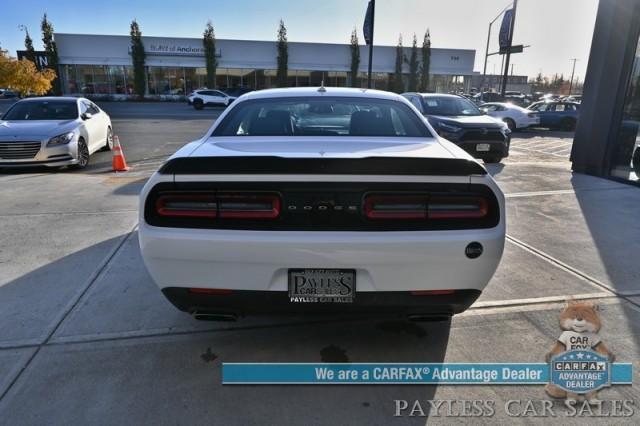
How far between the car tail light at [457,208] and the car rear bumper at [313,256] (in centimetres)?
9

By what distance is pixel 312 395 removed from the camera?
7.75ft

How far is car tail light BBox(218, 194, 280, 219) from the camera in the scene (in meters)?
2.27

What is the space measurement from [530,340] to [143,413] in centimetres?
241

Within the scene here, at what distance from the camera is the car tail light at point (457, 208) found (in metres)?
2.30

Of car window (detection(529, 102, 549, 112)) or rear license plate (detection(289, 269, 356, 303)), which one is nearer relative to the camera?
rear license plate (detection(289, 269, 356, 303))

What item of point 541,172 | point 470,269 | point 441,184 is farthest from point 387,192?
point 541,172

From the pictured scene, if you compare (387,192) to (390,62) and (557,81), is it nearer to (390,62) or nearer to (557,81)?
(390,62)

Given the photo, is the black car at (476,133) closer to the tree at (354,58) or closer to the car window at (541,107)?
the car window at (541,107)

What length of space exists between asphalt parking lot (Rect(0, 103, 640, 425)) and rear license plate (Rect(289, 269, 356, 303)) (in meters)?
0.54

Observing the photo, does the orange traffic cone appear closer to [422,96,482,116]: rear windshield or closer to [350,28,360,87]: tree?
[422,96,482,116]: rear windshield

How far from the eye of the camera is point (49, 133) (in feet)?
27.3

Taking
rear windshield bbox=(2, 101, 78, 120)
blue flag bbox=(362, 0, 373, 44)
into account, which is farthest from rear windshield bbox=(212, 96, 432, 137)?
blue flag bbox=(362, 0, 373, 44)

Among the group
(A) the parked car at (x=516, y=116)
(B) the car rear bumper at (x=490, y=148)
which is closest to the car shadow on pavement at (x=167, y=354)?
(B) the car rear bumper at (x=490, y=148)

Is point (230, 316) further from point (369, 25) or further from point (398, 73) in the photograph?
point (398, 73)
